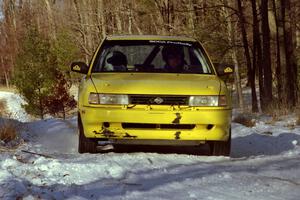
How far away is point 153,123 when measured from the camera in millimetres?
6605

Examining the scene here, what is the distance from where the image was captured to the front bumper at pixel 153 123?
6582 millimetres

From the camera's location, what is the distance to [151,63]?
8.02m

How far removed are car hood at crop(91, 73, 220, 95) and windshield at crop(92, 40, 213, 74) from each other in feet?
2.10

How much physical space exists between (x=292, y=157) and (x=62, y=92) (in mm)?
28826

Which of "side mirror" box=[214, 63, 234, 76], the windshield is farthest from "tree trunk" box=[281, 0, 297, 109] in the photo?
"side mirror" box=[214, 63, 234, 76]

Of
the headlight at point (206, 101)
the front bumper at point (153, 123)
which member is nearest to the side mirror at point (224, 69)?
the headlight at point (206, 101)

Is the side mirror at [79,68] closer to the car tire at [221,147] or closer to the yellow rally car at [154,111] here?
the yellow rally car at [154,111]

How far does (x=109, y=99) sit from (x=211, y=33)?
742 inches

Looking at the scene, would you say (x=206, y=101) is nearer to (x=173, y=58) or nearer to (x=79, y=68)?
(x=173, y=58)

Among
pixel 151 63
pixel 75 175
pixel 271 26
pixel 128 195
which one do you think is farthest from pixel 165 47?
pixel 271 26

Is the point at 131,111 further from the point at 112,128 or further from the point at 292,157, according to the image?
the point at 292,157

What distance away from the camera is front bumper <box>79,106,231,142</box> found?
21.6 feet

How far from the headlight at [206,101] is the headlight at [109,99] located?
2.51 ft

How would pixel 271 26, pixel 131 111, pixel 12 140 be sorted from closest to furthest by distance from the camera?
1. pixel 131 111
2. pixel 12 140
3. pixel 271 26
